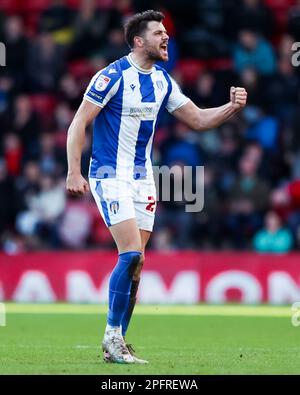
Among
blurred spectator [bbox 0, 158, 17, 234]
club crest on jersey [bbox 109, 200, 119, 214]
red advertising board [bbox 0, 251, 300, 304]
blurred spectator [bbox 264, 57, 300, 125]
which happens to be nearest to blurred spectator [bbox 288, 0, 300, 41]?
blurred spectator [bbox 264, 57, 300, 125]

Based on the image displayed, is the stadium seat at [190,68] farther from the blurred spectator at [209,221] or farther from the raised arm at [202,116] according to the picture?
the raised arm at [202,116]

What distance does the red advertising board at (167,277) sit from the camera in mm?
15430

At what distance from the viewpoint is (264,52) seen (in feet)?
58.3

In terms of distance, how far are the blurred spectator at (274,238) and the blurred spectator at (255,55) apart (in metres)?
2.97

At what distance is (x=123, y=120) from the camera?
856 centimetres

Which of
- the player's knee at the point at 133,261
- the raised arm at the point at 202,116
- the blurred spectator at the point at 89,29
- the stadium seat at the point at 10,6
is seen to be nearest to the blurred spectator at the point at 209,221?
the blurred spectator at the point at 89,29

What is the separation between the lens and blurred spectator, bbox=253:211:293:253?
15.6 metres

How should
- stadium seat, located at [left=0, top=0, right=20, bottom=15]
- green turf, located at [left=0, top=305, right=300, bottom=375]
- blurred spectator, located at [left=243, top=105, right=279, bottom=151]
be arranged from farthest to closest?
stadium seat, located at [left=0, top=0, right=20, bottom=15] < blurred spectator, located at [left=243, top=105, right=279, bottom=151] < green turf, located at [left=0, top=305, right=300, bottom=375]

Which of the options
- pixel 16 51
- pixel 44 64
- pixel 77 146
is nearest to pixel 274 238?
pixel 44 64

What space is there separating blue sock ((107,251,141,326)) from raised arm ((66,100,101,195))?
1.92 feet

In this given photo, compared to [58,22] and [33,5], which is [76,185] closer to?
[58,22]

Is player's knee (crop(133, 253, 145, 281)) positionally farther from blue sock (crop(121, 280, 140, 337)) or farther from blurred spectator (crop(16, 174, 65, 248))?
blurred spectator (crop(16, 174, 65, 248))
